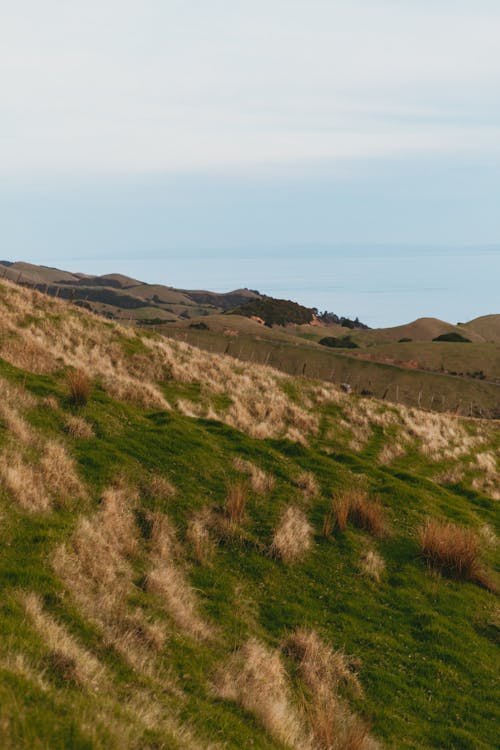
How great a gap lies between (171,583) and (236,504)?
11.8ft

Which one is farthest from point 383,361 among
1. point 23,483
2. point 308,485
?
point 23,483

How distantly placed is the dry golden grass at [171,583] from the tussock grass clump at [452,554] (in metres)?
5.91

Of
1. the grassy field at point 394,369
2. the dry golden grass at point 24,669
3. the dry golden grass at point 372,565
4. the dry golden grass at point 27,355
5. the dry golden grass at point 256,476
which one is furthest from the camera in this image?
the grassy field at point 394,369

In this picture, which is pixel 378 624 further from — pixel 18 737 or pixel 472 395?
pixel 472 395

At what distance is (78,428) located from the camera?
49.1ft

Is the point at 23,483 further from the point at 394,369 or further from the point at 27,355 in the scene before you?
the point at 394,369

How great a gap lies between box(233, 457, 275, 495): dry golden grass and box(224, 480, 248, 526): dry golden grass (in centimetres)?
105

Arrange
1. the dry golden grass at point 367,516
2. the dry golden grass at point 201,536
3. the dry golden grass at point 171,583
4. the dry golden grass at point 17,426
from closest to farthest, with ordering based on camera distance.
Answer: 1. the dry golden grass at point 171,583
2. the dry golden grass at point 201,536
3. the dry golden grass at point 17,426
4. the dry golden grass at point 367,516

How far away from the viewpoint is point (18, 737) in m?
4.65

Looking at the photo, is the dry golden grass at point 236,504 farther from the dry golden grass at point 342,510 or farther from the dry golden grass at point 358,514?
the dry golden grass at point 342,510

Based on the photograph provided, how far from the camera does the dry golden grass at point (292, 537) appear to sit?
1267 cm

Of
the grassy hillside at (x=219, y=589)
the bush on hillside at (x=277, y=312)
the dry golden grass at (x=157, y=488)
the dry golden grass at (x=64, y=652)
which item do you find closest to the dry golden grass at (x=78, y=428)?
the grassy hillside at (x=219, y=589)

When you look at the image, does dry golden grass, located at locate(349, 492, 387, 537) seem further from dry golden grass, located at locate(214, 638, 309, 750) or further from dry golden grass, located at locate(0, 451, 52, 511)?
dry golden grass, located at locate(0, 451, 52, 511)

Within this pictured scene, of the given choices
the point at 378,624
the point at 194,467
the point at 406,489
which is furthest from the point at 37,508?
the point at 406,489
